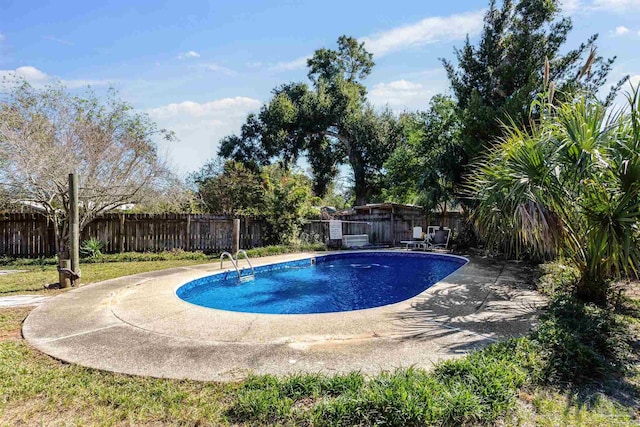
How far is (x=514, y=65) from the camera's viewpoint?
12.3 meters

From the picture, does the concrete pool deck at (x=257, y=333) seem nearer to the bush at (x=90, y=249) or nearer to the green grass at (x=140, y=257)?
the green grass at (x=140, y=257)

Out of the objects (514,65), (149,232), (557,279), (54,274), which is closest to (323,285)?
(557,279)

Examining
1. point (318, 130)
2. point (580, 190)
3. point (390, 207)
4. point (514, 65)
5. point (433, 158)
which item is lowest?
point (580, 190)

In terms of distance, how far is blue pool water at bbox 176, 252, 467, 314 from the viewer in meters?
7.18

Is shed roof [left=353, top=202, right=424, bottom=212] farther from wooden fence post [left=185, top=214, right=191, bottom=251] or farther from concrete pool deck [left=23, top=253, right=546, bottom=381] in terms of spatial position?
concrete pool deck [left=23, top=253, right=546, bottom=381]

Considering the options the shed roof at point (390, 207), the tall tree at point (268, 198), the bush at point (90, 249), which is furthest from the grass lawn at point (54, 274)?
the shed roof at point (390, 207)

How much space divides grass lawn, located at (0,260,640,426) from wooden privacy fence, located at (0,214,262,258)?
33.1 feet

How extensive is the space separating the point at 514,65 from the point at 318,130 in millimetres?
12457

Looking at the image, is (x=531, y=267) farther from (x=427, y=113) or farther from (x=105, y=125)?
(x=105, y=125)

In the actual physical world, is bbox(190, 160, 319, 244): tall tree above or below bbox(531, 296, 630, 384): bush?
above

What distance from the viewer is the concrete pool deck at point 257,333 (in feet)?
11.0

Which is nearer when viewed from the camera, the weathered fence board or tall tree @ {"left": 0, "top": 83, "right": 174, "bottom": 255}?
tall tree @ {"left": 0, "top": 83, "right": 174, "bottom": 255}

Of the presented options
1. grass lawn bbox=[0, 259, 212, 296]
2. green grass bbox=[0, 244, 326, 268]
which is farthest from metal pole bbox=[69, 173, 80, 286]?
green grass bbox=[0, 244, 326, 268]

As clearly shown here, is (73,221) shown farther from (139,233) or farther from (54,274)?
(139,233)
